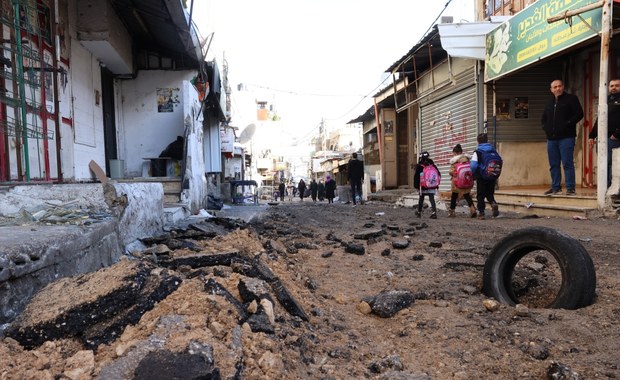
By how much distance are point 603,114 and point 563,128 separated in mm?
605

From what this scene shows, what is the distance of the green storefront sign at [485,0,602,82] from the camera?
7.21m

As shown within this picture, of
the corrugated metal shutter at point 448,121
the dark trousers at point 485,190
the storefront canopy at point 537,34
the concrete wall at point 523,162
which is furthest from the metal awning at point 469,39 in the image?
the dark trousers at point 485,190

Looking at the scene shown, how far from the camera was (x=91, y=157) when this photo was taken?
7379 millimetres

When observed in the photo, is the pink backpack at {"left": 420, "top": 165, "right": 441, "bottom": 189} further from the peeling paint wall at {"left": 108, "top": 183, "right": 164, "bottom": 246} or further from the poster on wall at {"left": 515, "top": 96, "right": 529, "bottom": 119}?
the peeling paint wall at {"left": 108, "top": 183, "right": 164, "bottom": 246}

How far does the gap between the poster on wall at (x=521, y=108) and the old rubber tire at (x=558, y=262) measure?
28.1 feet

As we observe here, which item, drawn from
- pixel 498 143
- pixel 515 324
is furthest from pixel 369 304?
pixel 498 143

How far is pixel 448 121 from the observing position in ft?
41.0

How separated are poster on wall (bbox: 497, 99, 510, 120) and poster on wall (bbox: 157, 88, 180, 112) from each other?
7.89m

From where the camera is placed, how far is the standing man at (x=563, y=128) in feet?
22.6

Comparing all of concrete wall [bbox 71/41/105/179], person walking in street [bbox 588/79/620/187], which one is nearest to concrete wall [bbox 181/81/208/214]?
concrete wall [bbox 71/41/105/179]

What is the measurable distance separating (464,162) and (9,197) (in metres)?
7.05

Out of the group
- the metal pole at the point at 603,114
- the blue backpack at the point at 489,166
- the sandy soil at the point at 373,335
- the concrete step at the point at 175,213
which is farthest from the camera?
the blue backpack at the point at 489,166

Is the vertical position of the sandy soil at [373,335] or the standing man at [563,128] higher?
the standing man at [563,128]

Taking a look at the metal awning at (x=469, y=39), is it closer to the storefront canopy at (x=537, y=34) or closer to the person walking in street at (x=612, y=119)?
the storefront canopy at (x=537, y=34)
